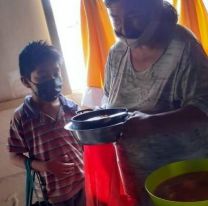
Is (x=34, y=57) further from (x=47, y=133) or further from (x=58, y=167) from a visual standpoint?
(x=58, y=167)

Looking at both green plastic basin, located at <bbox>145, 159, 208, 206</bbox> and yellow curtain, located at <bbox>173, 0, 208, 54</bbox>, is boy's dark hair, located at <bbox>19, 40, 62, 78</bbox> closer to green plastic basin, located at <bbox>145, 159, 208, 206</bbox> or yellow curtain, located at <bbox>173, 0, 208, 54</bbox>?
yellow curtain, located at <bbox>173, 0, 208, 54</bbox>

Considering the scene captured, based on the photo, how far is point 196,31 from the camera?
6.72ft

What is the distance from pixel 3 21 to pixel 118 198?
1439 mm

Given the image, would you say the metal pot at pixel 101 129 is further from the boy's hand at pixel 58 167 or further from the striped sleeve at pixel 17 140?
the striped sleeve at pixel 17 140

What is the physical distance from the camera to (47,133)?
1.66 m

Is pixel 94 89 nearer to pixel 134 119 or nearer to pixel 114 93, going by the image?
pixel 114 93

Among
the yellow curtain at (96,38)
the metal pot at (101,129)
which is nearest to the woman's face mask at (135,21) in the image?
the metal pot at (101,129)

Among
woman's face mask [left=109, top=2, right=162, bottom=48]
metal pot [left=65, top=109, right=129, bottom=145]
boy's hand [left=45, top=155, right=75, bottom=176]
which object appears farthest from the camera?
boy's hand [left=45, top=155, right=75, bottom=176]

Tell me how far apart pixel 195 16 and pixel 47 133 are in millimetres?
1081

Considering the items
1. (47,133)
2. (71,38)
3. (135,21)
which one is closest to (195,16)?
(71,38)

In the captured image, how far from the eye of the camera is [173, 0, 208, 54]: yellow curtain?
79.7 inches

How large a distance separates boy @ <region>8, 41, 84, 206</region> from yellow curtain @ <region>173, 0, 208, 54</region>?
0.81m

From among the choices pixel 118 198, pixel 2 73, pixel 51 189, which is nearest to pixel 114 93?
pixel 118 198

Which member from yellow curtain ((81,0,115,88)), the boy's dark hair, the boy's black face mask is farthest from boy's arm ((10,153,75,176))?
yellow curtain ((81,0,115,88))
